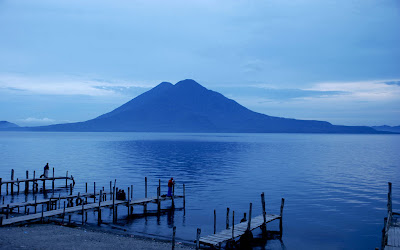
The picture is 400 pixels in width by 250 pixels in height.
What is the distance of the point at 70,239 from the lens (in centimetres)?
2317

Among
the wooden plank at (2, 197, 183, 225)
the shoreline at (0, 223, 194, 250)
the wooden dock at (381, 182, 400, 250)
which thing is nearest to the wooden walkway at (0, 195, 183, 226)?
the wooden plank at (2, 197, 183, 225)

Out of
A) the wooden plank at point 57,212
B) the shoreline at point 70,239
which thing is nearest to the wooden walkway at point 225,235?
the shoreline at point 70,239

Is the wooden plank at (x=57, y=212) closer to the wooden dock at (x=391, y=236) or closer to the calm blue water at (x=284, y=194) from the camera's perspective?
the calm blue water at (x=284, y=194)

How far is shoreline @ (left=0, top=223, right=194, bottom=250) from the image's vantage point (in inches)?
848

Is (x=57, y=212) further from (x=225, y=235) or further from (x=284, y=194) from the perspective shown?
(x=284, y=194)

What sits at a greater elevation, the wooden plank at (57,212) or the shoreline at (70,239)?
the wooden plank at (57,212)

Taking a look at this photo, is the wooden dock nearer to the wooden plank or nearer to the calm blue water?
the calm blue water

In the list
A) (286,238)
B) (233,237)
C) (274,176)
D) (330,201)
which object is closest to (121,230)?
(233,237)

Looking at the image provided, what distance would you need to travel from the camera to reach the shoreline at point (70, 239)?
21547 millimetres

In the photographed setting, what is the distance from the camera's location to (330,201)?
4141cm

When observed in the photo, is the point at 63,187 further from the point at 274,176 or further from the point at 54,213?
the point at 274,176

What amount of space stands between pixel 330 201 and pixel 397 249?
2204 centimetres

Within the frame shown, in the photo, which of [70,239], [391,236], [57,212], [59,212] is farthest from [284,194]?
[70,239]

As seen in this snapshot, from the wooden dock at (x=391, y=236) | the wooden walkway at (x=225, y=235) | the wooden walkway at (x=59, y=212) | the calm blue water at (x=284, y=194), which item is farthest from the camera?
the calm blue water at (x=284, y=194)
